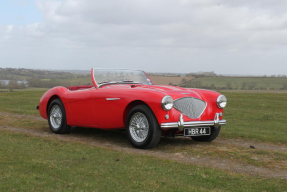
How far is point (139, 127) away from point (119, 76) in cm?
230

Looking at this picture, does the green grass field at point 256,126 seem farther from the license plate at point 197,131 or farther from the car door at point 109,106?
the car door at point 109,106

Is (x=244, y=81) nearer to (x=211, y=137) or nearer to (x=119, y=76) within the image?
(x=119, y=76)

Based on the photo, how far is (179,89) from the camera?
7934 mm

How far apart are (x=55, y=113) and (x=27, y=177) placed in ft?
15.8

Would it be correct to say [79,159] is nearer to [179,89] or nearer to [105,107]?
[105,107]

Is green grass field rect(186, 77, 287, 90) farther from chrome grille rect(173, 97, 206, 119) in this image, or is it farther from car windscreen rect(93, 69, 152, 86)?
chrome grille rect(173, 97, 206, 119)

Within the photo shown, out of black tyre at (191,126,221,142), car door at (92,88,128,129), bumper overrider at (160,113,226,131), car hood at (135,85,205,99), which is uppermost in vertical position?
car hood at (135,85,205,99)

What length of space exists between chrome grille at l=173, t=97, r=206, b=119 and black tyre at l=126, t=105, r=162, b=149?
0.57 meters

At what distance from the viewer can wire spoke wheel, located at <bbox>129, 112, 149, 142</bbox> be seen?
287 inches

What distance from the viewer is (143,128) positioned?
7.32 m

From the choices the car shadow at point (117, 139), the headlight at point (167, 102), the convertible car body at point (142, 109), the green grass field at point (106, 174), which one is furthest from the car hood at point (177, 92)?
the green grass field at point (106, 174)

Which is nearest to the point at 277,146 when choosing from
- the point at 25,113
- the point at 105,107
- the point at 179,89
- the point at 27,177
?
the point at 179,89

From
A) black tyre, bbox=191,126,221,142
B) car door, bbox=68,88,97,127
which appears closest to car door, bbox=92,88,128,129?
car door, bbox=68,88,97,127

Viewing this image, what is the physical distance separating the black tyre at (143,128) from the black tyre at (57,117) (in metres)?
2.41
